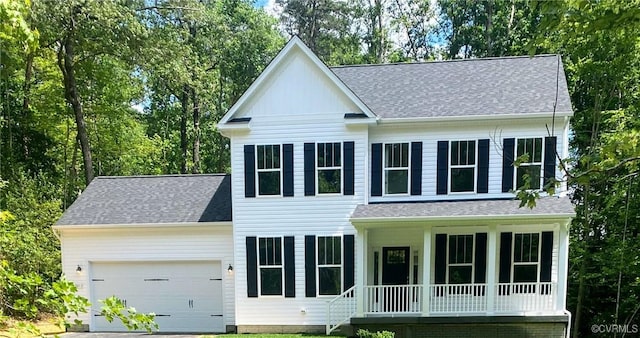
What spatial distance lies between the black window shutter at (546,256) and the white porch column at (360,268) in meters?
4.49

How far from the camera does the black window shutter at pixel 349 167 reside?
10.7 meters

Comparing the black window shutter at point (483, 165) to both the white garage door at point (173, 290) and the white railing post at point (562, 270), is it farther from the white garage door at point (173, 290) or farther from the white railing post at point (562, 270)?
the white garage door at point (173, 290)

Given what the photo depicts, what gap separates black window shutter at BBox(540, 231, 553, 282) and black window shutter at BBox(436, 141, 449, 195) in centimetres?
275

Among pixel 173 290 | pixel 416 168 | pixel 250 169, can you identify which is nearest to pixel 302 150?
pixel 250 169

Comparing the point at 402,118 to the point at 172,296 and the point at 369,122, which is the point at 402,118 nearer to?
the point at 369,122

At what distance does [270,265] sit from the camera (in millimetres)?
11023

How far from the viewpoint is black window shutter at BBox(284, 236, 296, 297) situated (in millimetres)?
10898

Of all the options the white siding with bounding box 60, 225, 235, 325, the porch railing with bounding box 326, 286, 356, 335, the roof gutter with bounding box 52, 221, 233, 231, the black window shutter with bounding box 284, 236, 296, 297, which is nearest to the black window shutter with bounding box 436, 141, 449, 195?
the porch railing with bounding box 326, 286, 356, 335

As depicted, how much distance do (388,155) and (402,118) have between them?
1.07 metres

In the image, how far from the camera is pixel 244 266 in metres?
11.1

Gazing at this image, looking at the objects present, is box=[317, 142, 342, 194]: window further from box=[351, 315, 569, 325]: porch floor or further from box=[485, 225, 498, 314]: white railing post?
box=[485, 225, 498, 314]: white railing post

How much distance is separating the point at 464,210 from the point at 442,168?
1319 millimetres

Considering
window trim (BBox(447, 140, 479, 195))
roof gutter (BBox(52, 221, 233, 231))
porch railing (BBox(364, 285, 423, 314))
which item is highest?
window trim (BBox(447, 140, 479, 195))

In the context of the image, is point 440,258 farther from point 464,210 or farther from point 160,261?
point 160,261
